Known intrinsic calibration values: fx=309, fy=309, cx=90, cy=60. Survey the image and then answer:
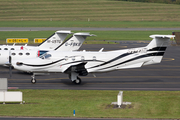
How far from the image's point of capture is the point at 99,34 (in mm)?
84875

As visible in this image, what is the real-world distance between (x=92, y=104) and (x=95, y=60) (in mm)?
8244

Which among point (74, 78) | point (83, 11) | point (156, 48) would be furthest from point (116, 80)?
point (83, 11)

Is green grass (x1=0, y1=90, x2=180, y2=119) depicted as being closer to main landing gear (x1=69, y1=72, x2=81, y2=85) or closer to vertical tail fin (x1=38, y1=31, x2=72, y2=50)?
main landing gear (x1=69, y1=72, x2=81, y2=85)

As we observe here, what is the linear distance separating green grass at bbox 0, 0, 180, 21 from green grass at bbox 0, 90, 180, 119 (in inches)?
4080

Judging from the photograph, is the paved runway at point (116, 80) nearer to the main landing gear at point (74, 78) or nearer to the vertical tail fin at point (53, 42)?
the main landing gear at point (74, 78)

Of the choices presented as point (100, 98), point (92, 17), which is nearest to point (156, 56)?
point (100, 98)

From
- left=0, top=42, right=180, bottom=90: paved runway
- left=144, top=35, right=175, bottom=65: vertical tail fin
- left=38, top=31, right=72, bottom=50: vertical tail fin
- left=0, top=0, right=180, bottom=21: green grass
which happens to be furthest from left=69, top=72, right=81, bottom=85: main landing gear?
left=0, top=0, right=180, bottom=21: green grass

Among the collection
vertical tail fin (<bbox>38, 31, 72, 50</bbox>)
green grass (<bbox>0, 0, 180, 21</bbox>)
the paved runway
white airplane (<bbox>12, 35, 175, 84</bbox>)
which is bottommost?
the paved runway

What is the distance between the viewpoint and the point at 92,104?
21688mm

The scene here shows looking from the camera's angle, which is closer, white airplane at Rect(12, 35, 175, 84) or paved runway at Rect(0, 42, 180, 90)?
paved runway at Rect(0, 42, 180, 90)

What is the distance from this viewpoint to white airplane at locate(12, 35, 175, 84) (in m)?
28.9

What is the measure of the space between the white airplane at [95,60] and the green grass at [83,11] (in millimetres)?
98650

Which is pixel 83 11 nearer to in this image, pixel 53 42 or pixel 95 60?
pixel 53 42

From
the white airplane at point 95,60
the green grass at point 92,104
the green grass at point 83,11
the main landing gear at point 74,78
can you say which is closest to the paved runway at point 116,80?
the main landing gear at point 74,78
